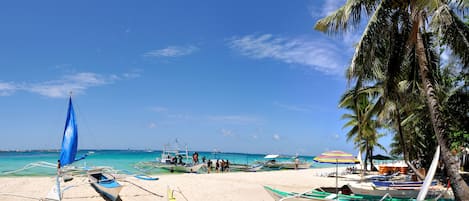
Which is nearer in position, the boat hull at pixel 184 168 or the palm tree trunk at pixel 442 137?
the palm tree trunk at pixel 442 137

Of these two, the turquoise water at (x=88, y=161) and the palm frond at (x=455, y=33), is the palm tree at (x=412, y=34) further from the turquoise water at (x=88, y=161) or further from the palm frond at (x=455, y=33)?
the turquoise water at (x=88, y=161)

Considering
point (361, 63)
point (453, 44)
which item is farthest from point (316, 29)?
point (453, 44)

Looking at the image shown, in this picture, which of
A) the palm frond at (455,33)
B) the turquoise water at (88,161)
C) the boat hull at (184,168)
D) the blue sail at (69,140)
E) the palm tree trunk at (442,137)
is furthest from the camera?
the turquoise water at (88,161)

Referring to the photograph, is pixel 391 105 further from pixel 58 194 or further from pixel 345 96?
pixel 58 194

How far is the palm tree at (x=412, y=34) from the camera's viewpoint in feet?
24.3

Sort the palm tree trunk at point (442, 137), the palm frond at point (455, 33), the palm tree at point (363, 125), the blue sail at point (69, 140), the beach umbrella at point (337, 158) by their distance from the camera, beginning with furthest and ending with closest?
the palm tree at point (363, 125)
the beach umbrella at point (337, 158)
the blue sail at point (69, 140)
the palm frond at point (455, 33)
the palm tree trunk at point (442, 137)

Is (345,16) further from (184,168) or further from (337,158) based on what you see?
(184,168)

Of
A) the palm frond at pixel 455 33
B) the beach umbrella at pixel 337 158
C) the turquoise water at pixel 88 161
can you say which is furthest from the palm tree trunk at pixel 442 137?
the turquoise water at pixel 88 161

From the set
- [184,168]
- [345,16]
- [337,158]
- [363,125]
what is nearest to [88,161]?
[184,168]

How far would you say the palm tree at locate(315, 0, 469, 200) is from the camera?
7.41m

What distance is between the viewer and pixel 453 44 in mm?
8516

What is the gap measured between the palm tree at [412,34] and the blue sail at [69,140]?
867cm

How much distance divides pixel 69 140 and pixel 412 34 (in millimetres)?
10840

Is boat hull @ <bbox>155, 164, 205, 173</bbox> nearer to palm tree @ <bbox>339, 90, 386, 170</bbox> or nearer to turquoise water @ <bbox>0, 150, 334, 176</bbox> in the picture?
turquoise water @ <bbox>0, 150, 334, 176</bbox>
